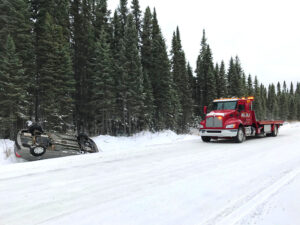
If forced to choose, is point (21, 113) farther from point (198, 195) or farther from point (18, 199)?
point (198, 195)

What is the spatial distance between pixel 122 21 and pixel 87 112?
13.4 metres

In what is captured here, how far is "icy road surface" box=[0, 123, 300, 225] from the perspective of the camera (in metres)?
2.96

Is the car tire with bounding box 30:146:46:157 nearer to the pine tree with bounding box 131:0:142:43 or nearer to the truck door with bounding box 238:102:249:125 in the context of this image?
the truck door with bounding box 238:102:249:125

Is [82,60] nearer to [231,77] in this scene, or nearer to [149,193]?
[149,193]

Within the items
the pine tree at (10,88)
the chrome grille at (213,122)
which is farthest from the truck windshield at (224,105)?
the pine tree at (10,88)

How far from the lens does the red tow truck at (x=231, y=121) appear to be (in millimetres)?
11914

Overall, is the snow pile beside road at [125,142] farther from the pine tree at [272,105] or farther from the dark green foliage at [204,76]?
Result: the pine tree at [272,105]

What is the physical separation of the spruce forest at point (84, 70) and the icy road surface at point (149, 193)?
34.3 feet

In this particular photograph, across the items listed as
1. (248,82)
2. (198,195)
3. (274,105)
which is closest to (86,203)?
(198,195)

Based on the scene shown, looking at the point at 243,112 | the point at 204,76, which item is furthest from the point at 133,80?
the point at 204,76

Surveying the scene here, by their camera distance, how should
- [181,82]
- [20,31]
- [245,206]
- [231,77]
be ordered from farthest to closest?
[231,77] → [181,82] → [20,31] → [245,206]

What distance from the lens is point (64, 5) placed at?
925 inches

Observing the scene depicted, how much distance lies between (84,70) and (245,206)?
2331 centimetres

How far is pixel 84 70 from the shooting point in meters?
23.8
